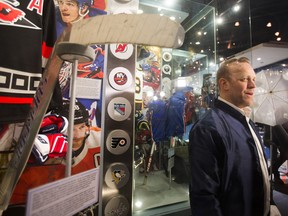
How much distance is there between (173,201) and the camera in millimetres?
2443

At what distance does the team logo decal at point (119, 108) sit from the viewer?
179 cm

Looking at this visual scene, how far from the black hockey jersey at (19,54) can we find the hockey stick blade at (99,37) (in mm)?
597

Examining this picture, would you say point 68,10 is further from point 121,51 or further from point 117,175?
point 117,175

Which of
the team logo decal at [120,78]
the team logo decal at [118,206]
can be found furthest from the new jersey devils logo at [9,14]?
the team logo decal at [118,206]

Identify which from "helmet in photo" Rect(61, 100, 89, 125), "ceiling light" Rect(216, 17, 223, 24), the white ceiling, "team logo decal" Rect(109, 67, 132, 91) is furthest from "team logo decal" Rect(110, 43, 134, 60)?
the white ceiling

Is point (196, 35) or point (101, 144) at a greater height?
point (196, 35)

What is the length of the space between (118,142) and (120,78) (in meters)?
0.62

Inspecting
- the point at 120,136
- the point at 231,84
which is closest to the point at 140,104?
the point at 120,136

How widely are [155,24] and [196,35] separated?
310 centimetres

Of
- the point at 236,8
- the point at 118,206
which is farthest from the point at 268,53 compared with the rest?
the point at 118,206

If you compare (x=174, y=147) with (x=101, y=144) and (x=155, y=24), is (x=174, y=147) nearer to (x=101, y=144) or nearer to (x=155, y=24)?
(x=101, y=144)

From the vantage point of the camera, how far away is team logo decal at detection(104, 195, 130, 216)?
5.83 feet

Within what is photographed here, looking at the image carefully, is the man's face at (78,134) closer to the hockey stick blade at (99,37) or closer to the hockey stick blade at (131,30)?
the hockey stick blade at (99,37)

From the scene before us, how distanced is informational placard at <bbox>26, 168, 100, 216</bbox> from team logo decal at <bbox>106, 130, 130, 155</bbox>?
3.89ft
